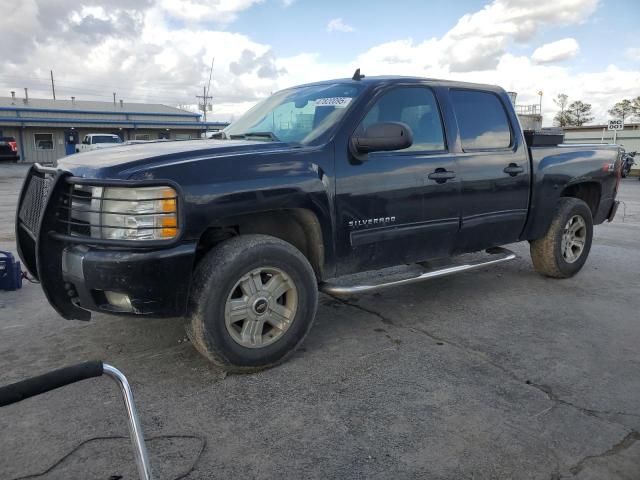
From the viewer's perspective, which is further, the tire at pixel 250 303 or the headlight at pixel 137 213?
the tire at pixel 250 303

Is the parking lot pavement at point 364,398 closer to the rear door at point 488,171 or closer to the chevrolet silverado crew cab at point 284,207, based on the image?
the chevrolet silverado crew cab at point 284,207

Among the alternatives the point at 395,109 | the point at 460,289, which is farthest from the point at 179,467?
the point at 460,289

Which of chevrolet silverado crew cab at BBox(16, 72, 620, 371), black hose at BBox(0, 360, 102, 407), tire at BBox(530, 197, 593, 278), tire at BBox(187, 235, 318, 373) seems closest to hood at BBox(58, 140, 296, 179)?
chevrolet silverado crew cab at BBox(16, 72, 620, 371)

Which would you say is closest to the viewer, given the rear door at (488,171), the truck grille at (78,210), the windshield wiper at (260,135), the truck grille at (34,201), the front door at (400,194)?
the truck grille at (78,210)

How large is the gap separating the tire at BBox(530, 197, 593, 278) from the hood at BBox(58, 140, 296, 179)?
3203 millimetres

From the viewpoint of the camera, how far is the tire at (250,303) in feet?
10.4

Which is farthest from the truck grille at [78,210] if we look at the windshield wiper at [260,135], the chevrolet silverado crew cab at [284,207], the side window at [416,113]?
the side window at [416,113]

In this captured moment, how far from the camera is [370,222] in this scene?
3.87 metres

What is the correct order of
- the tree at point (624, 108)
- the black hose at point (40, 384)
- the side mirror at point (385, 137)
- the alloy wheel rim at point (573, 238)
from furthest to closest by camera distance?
the tree at point (624, 108) < the alloy wheel rim at point (573, 238) < the side mirror at point (385, 137) < the black hose at point (40, 384)


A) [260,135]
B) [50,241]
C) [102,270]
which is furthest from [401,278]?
[50,241]

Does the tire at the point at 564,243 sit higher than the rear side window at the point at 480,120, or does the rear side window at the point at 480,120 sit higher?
the rear side window at the point at 480,120

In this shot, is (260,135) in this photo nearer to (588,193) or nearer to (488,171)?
(488,171)

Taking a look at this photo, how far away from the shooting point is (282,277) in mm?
3447

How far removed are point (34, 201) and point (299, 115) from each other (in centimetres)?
199
